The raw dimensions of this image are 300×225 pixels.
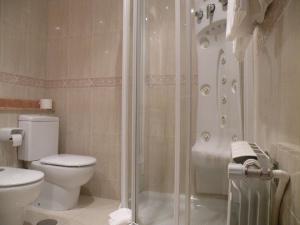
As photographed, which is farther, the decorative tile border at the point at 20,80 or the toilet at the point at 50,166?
the decorative tile border at the point at 20,80

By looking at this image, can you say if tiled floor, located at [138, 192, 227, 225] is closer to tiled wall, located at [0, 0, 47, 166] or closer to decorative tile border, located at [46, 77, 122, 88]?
decorative tile border, located at [46, 77, 122, 88]

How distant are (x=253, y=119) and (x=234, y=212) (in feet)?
2.71

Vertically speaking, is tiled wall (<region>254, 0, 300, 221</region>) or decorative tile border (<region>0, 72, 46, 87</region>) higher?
decorative tile border (<region>0, 72, 46, 87</region>)

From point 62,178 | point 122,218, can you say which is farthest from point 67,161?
point 122,218

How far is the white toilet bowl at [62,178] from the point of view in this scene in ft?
6.00

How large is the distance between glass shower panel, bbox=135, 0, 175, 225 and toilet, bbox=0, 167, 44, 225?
2.19 ft

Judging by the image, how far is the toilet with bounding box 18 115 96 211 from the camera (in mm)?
1841

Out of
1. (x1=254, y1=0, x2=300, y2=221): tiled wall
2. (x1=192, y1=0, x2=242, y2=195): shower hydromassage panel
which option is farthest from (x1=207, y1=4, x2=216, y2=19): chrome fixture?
(x1=254, y1=0, x2=300, y2=221): tiled wall

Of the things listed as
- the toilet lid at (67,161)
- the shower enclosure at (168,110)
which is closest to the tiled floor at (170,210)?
the shower enclosure at (168,110)

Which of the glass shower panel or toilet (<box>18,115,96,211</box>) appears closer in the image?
the glass shower panel

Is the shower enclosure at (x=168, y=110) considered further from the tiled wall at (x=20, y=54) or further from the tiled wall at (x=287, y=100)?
the tiled wall at (x=20, y=54)

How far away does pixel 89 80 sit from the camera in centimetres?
227

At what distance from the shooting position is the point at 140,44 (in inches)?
57.4

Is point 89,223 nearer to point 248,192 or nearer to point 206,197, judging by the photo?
point 206,197
